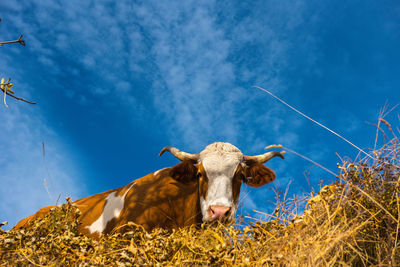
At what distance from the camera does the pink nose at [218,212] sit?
5125 mm

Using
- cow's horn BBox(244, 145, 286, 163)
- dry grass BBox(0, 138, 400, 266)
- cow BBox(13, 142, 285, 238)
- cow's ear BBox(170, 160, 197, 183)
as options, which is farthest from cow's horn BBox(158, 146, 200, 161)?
dry grass BBox(0, 138, 400, 266)

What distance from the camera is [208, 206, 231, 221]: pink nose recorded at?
16.8ft

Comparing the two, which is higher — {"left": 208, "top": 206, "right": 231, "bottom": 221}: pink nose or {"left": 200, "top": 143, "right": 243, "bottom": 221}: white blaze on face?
{"left": 200, "top": 143, "right": 243, "bottom": 221}: white blaze on face

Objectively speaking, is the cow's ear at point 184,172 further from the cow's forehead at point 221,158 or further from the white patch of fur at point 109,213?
the white patch of fur at point 109,213

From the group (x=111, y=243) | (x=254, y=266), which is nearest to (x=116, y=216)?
(x=111, y=243)

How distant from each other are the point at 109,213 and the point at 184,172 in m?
1.76

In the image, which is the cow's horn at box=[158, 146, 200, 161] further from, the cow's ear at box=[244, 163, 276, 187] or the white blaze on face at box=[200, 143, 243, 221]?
the cow's ear at box=[244, 163, 276, 187]

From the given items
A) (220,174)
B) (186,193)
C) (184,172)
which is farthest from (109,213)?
(220,174)

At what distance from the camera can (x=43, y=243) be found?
375 centimetres

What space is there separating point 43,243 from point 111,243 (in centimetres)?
77

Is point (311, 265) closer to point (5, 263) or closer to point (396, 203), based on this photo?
point (396, 203)

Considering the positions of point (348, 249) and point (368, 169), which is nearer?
point (348, 249)

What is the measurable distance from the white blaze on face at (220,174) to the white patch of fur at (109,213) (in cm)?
175

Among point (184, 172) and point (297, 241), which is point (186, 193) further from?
point (297, 241)
